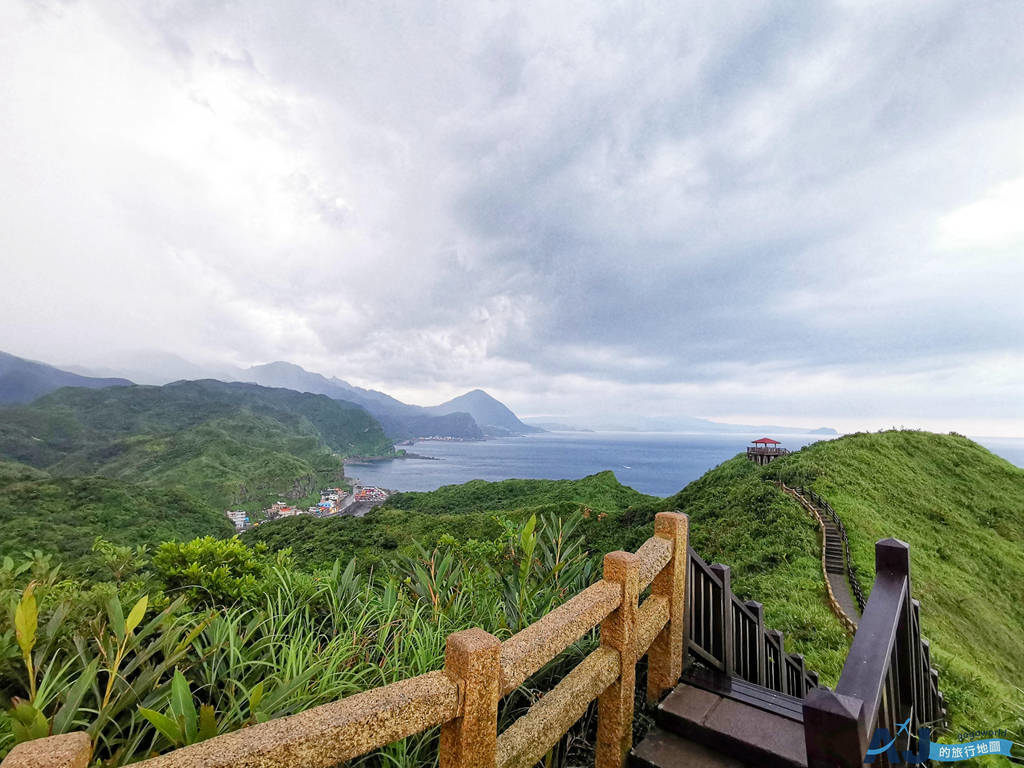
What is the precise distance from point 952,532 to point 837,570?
326 inches

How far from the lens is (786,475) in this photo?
67.2 ft

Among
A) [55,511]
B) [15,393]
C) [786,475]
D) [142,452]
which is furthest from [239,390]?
[786,475]

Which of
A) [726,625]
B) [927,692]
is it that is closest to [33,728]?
[726,625]

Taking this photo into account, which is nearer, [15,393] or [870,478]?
[870,478]

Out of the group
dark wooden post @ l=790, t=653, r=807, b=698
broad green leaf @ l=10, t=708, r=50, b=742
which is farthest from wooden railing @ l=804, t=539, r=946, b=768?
broad green leaf @ l=10, t=708, r=50, b=742

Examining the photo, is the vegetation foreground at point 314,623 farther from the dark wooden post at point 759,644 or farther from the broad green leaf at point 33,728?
the dark wooden post at point 759,644

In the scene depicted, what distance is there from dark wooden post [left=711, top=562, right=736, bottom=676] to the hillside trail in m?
7.88

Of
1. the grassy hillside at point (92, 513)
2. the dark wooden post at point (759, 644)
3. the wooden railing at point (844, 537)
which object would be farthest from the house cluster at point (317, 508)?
the dark wooden post at point (759, 644)

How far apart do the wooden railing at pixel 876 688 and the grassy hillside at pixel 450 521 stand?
14396mm

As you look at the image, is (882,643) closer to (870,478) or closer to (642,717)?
(642,717)

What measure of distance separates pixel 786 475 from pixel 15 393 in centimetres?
22111

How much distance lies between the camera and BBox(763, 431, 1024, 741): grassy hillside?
7344 mm

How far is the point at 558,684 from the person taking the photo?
2.08 metres

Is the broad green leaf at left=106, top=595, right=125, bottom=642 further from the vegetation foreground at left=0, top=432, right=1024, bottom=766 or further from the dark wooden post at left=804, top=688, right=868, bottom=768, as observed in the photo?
the dark wooden post at left=804, top=688, right=868, bottom=768
